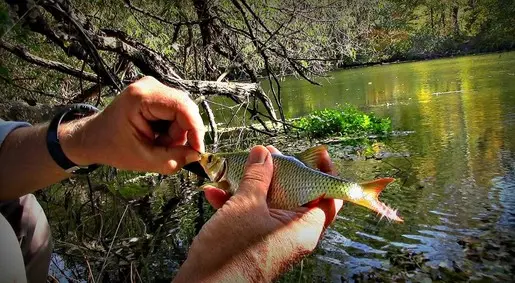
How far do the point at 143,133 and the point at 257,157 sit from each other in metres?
0.50

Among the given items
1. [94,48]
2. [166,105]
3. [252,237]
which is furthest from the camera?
[94,48]

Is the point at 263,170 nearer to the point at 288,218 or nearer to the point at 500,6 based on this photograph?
the point at 288,218

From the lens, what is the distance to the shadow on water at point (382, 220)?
6.07 meters

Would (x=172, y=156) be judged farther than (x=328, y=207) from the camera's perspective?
No

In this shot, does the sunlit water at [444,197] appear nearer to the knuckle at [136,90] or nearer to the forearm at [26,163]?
the forearm at [26,163]

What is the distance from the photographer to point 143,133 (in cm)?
188

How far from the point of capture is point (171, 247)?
7.51 meters

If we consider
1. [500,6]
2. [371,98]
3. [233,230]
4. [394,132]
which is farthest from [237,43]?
[500,6]

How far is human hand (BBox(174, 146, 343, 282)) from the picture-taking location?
1739mm

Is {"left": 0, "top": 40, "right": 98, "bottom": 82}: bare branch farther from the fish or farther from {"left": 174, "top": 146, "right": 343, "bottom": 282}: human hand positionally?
{"left": 174, "top": 146, "right": 343, "bottom": 282}: human hand

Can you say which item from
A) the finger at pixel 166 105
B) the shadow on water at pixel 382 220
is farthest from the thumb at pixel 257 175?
the shadow on water at pixel 382 220

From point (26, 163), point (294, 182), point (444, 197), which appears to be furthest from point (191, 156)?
point (444, 197)

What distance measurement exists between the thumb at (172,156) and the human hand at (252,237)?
24 centimetres

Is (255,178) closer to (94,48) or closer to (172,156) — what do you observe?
(172,156)
